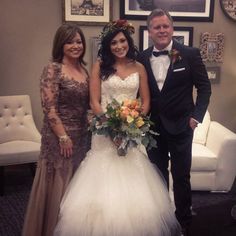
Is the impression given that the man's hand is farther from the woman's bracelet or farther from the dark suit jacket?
the woman's bracelet

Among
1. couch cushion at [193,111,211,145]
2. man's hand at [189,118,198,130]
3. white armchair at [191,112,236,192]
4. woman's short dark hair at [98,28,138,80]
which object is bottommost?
white armchair at [191,112,236,192]

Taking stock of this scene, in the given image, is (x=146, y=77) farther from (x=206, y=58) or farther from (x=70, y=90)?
(x=206, y=58)

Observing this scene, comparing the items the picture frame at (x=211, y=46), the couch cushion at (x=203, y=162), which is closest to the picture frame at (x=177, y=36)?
the picture frame at (x=211, y=46)

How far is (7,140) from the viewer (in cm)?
389

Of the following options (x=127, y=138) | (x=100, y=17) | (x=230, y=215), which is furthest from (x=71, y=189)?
(x=100, y=17)

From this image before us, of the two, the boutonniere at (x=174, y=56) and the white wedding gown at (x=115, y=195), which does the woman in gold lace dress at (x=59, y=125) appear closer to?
the white wedding gown at (x=115, y=195)

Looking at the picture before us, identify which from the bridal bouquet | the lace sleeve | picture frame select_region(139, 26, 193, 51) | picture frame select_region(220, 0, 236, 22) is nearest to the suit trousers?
the bridal bouquet

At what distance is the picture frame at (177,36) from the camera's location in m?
4.21

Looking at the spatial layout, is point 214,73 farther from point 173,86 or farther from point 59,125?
point 59,125

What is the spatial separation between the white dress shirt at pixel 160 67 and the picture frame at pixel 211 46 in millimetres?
1790

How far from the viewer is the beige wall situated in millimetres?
4012

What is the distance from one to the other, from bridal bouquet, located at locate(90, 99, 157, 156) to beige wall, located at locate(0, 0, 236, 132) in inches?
78.2

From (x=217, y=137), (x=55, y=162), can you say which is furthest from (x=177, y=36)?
(x=55, y=162)

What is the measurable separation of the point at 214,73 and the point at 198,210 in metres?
1.85
